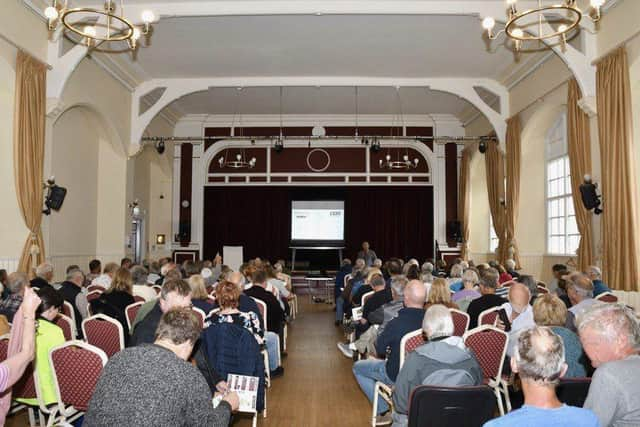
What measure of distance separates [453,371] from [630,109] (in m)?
6.39

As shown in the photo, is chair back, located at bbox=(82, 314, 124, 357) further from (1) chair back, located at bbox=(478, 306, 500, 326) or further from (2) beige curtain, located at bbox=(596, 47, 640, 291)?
(2) beige curtain, located at bbox=(596, 47, 640, 291)

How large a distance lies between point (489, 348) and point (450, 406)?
61.6 inches

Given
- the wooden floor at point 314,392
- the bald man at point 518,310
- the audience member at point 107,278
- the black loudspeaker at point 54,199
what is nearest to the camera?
the bald man at point 518,310

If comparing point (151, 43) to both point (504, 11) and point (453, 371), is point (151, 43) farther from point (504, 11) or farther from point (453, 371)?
point (453, 371)

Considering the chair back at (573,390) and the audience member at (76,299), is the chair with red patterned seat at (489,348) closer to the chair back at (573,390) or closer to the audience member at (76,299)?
the chair back at (573,390)

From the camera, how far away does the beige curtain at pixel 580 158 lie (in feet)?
28.8

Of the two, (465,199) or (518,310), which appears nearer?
(518,310)

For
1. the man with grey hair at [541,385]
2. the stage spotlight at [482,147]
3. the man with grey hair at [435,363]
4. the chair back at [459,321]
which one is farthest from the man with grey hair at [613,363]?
the stage spotlight at [482,147]

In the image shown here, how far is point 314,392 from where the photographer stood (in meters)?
5.39

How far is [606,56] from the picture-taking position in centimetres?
820

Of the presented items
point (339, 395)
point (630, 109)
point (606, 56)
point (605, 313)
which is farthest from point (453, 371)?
point (606, 56)

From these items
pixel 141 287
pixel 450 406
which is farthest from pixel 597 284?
pixel 141 287

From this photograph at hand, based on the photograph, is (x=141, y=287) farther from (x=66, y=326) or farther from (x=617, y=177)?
(x=617, y=177)

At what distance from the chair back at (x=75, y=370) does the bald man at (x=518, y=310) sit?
291 cm
